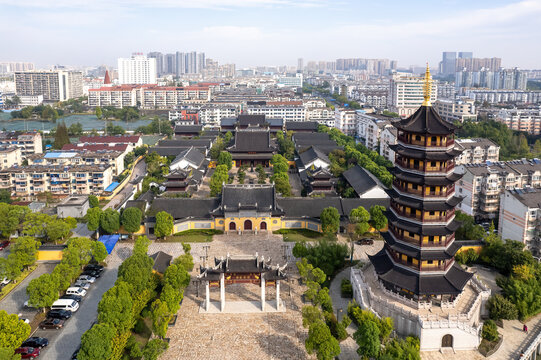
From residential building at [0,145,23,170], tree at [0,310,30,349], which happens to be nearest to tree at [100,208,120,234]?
tree at [0,310,30,349]

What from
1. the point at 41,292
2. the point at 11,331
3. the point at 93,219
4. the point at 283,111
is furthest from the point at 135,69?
the point at 11,331

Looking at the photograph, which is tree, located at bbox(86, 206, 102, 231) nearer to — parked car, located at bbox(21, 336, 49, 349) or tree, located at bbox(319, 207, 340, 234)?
parked car, located at bbox(21, 336, 49, 349)

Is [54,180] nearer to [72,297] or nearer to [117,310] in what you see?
[72,297]

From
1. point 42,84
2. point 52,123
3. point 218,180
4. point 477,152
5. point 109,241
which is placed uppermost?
point 42,84

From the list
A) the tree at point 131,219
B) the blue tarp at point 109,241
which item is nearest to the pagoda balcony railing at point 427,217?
the tree at point 131,219

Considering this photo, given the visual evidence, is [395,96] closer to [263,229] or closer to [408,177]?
[263,229]

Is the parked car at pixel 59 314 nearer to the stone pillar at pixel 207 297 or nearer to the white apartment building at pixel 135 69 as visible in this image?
the stone pillar at pixel 207 297
